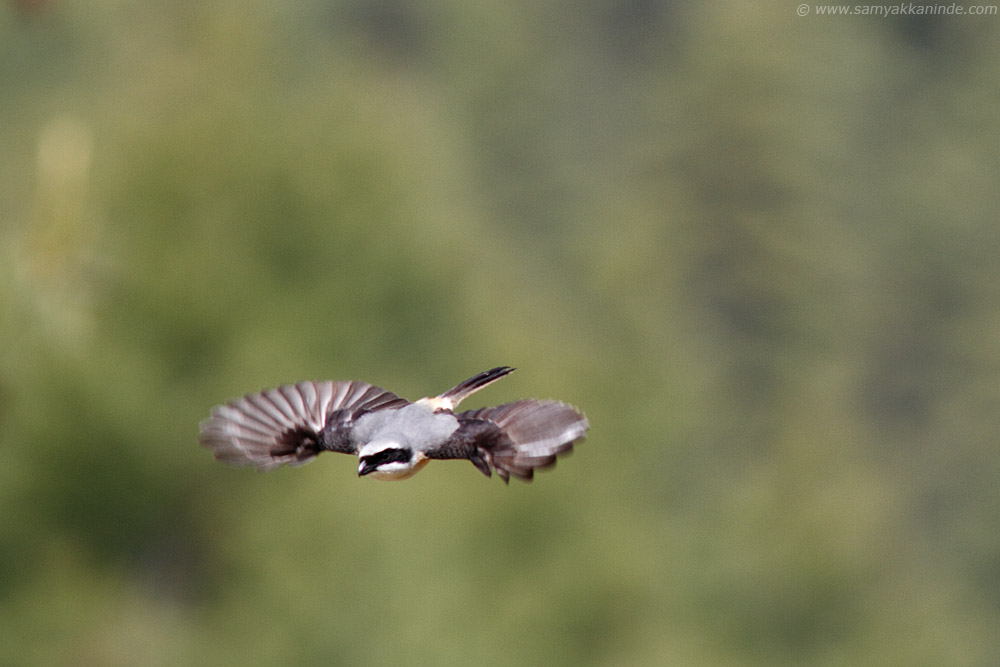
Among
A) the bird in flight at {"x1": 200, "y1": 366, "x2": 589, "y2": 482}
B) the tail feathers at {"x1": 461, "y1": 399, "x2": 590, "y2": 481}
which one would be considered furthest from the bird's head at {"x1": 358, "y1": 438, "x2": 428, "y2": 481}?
the tail feathers at {"x1": 461, "y1": 399, "x2": 590, "y2": 481}

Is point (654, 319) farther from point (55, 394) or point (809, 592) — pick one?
point (55, 394)

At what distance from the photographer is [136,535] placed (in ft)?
29.0

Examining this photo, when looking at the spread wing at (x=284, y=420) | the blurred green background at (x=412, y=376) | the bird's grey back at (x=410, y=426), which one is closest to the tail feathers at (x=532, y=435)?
the bird's grey back at (x=410, y=426)

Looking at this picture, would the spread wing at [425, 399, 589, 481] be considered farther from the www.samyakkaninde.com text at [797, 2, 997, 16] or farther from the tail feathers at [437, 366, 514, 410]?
the www.samyakkaninde.com text at [797, 2, 997, 16]

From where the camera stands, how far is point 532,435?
128 inches

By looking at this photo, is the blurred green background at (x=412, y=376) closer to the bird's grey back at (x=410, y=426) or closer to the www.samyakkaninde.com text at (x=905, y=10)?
the bird's grey back at (x=410, y=426)

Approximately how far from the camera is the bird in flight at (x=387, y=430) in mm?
3250

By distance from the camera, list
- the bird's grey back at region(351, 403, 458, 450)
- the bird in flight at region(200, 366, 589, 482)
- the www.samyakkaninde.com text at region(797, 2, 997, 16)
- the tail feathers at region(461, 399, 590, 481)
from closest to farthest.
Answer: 1. the tail feathers at region(461, 399, 590, 481)
2. the bird in flight at region(200, 366, 589, 482)
3. the bird's grey back at region(351, 403, 458, 450)
4. the www.samyakkaninde.com text at region(797, 2, 997, 16)

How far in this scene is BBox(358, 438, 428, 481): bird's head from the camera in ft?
11.0

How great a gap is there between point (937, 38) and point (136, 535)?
93.1 feet

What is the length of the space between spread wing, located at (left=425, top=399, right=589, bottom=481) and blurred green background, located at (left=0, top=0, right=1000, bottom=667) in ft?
4.20

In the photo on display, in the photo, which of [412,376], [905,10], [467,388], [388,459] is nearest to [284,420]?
[467,388]

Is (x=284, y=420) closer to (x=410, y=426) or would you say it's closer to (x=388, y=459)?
(x=410, y=426)

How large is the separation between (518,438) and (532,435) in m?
0.04
